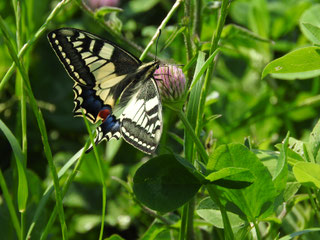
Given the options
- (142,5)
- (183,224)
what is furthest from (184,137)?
(142,5)

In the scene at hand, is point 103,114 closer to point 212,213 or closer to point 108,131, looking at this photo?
point 108,131

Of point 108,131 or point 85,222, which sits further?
point 85,222

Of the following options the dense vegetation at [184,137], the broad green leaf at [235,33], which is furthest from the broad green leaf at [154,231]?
the broad green leaf at [235,33]

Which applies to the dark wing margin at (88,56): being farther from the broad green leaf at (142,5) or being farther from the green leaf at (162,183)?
the broad green leaf at (142,5)

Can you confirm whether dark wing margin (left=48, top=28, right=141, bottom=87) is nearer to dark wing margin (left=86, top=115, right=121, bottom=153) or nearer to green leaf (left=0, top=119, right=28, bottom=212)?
dark wing margin (left=86, top=115, right=121, bottom=153)

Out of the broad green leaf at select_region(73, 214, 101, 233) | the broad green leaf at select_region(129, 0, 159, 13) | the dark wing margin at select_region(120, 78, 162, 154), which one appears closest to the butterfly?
the dark wing margin at select_region(120, 78, 162, 154)

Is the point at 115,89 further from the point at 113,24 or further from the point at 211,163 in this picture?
the point at 211,163

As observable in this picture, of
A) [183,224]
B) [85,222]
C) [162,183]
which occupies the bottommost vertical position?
[85,222]
